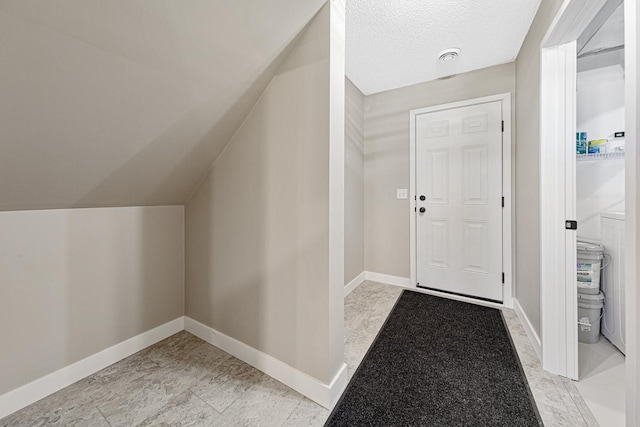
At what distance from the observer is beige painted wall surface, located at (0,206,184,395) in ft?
4.13

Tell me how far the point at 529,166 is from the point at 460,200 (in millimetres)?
754

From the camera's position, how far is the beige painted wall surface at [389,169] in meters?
2.80

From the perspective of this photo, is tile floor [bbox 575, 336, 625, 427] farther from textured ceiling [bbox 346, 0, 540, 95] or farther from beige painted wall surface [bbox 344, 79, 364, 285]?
textured ceiling [bbox 346, 0, 540, 95]

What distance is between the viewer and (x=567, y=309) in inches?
57.5

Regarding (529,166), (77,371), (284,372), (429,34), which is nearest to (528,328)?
(529,166)

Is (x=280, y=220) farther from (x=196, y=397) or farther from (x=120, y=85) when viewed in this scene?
(x=196, y=397)

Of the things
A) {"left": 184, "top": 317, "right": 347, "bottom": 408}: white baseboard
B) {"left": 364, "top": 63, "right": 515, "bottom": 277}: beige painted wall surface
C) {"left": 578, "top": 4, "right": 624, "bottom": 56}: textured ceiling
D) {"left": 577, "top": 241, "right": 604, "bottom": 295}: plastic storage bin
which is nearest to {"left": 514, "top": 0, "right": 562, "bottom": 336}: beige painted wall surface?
{"left": 577, "top": 241, "right": 604, "bottom": 295}: plastic storage bin

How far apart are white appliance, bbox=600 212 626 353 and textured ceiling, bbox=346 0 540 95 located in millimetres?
1581

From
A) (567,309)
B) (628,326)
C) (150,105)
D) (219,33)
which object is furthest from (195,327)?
(567,309)

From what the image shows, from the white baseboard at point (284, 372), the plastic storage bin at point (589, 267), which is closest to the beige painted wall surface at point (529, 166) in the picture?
the plastic storage bin at point (589, 267)

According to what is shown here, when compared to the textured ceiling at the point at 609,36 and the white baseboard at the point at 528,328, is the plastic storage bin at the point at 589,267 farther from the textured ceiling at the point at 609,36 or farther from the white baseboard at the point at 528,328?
the textured ceiling at the point at 609,36

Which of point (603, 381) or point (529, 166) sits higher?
point (529, 166)

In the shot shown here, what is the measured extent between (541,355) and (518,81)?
2.24 meters

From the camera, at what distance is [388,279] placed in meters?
3.01
